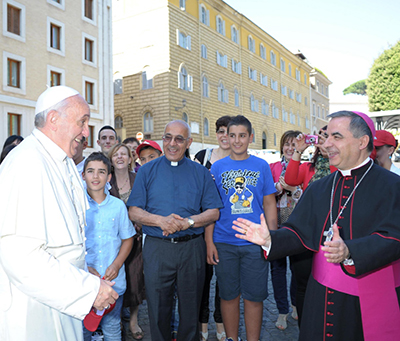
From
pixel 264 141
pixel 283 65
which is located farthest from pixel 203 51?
pixel 283 65

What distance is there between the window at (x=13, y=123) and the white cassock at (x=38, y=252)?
1873 centimetres

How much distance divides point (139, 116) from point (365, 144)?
25263 mm

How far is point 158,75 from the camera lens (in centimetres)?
2595

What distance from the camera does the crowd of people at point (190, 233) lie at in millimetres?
1890

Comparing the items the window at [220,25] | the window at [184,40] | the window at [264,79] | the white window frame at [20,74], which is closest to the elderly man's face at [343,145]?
the white window frame at [20,74]

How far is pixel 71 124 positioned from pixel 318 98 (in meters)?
60.1

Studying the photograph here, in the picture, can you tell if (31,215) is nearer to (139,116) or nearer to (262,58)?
(139,116)

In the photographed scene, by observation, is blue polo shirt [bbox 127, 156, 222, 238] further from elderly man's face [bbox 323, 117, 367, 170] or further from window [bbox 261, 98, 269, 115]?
window [bbox 261, 98, 269, 115]

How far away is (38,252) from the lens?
71.1 inches

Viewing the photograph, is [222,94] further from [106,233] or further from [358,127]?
[358,127]

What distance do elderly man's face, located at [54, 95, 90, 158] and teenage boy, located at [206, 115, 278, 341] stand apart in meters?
2.16

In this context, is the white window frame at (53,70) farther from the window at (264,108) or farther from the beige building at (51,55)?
the window at (264,108)

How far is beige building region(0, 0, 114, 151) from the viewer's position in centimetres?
1839

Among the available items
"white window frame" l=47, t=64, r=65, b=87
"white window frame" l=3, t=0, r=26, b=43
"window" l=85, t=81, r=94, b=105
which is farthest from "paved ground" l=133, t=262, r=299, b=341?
"window" l=85, t=81, r=94, b=105
